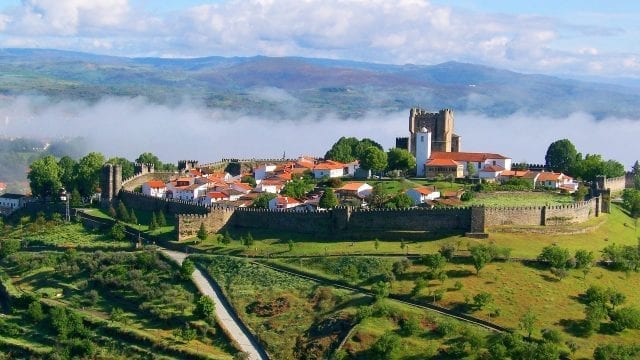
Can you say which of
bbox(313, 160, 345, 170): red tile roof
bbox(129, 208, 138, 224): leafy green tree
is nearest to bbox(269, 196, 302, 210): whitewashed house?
bbox(129, 208, 138, 224): leafy green tree

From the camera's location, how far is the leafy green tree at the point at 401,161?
91.4m

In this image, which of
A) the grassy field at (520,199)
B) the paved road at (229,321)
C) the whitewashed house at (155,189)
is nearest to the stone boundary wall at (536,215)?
the grassy field at (520,199)

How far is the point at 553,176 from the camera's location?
3383 inches

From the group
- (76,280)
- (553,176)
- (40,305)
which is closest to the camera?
(40,305)

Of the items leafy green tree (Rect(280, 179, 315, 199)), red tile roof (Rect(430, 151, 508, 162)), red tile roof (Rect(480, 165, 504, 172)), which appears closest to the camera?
leafy green tree (Rect(280, 179, 315, 199))

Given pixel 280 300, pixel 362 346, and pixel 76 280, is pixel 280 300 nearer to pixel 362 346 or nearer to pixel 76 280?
pixel 362 346

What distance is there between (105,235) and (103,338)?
66.8 ft

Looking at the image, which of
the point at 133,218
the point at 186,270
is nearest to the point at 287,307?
the point at 186,270

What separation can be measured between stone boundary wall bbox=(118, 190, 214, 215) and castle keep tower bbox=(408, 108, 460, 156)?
29.1 meters

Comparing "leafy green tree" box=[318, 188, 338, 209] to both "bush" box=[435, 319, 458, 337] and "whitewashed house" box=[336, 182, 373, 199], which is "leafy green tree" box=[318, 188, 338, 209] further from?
"bush" box=[435, 319, 458, 337]

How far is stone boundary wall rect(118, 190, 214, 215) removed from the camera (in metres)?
76.4

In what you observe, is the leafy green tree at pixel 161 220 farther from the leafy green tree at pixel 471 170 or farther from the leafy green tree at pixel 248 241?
the leafy green tree at pixel 471 170

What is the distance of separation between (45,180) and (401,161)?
33.7 metres

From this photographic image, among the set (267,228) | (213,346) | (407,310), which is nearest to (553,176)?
(267,228)
